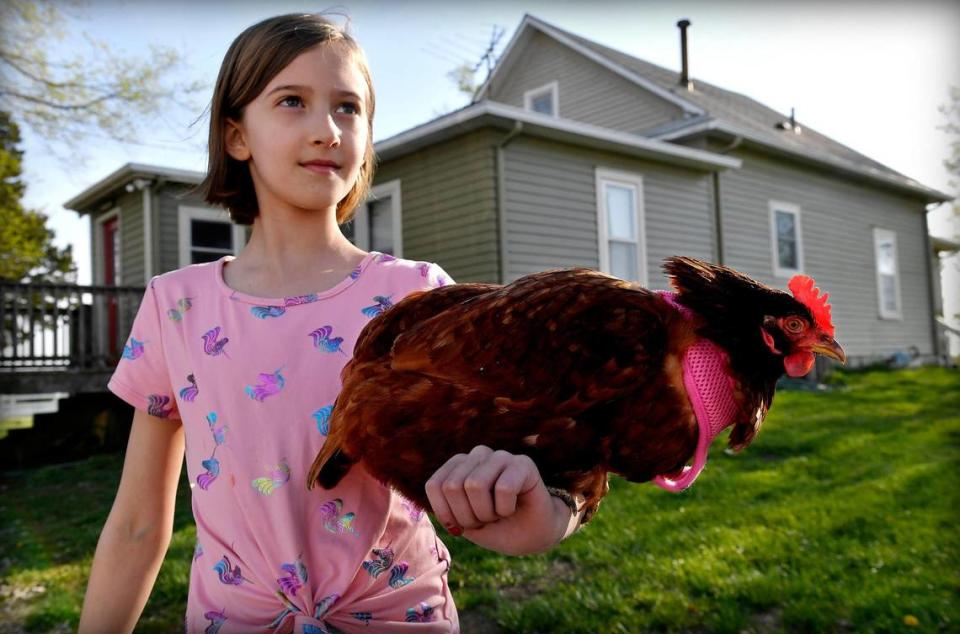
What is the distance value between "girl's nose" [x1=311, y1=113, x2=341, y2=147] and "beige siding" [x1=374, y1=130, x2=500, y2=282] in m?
7.86

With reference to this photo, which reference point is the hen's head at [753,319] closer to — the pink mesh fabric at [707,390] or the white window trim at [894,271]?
the pink mesh fabric at [707,390]

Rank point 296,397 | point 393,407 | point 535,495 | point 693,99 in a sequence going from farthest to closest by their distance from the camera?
point 693,99 < point 296,397 < point 393,407 < point 535,495

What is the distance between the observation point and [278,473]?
3.93 ft

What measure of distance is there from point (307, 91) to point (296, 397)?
560 millimetres

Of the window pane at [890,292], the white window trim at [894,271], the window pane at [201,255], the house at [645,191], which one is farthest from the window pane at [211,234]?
the window pane at [890,292]

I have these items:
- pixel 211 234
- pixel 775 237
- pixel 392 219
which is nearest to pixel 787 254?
pixel 775 237

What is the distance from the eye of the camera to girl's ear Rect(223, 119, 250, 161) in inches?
53.9

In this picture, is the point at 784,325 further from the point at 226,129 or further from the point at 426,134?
the point at 426,134

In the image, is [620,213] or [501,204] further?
[620,213]

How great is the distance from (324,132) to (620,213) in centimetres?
1005

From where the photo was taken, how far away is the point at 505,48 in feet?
50.0

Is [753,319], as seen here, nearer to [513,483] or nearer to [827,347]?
[827,347]

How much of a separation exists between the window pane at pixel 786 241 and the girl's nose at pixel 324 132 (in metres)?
13.9


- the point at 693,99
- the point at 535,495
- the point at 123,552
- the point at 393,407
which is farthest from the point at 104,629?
the point at 693,99
